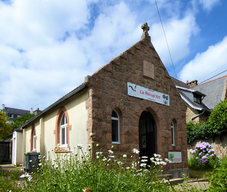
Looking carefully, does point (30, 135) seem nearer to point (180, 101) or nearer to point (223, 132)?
point (180, 101)

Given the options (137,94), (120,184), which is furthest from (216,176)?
(137,94)

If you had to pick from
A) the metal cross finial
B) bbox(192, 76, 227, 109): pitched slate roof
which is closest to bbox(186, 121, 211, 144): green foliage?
bbox(192, 76, 227, 109): pitched slate roof

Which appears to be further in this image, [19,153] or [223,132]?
[19,153]

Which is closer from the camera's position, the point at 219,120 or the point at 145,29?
the point at 145,29

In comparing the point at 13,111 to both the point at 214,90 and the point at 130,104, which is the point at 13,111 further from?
the point at 130,104

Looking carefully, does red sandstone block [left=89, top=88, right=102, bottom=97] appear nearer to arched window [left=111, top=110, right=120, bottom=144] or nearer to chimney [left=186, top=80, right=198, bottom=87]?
arched window [left=111, top=110, right=120, bottom=144]

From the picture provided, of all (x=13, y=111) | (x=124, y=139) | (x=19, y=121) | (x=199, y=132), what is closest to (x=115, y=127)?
(x=124, y=139)

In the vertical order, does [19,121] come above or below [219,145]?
above

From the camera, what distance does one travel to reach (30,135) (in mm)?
14758

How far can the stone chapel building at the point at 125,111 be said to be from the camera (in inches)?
290

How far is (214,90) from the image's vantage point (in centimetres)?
2238

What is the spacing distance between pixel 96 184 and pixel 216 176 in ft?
5.86

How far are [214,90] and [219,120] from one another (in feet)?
27.4

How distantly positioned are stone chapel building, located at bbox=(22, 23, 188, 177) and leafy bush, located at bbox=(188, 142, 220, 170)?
3.43 meters
